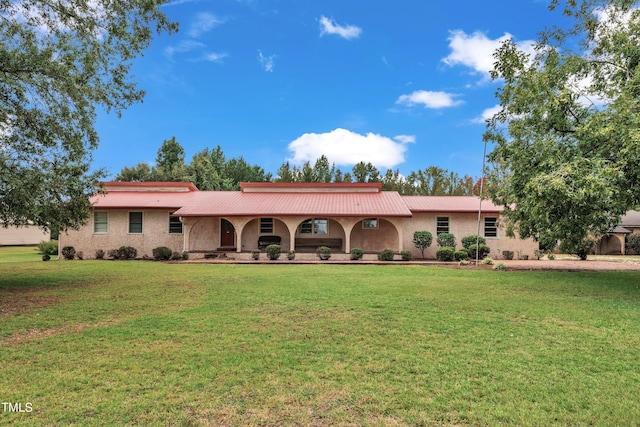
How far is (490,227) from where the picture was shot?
22.4m

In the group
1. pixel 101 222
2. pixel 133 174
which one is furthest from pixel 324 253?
pixel 133 174

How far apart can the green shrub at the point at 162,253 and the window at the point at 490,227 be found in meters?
18.5

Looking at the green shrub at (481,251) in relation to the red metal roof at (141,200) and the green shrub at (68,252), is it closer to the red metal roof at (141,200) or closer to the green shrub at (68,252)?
the red metal roof at (141,200)

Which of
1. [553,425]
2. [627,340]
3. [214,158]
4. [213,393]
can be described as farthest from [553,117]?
[214,158]

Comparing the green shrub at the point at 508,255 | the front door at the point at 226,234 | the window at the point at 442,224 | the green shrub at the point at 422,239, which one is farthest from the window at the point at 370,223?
the front door at the point at 226,234

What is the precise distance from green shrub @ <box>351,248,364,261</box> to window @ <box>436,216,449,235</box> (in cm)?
545

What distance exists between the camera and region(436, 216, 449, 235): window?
22.3 metres

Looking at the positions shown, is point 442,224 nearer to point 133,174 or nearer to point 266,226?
point 266,226

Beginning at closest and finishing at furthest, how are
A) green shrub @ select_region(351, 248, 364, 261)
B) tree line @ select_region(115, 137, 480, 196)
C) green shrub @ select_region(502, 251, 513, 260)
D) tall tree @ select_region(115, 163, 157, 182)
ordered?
1. green shrub @ select_region(351, 248, 364, 261)
2. green shrub @ select_region(502, 251, 513, 260)
3. tall tree @ select_region(115, 163, 157, 182)
4. tree line @ select_region(115, 137, 480, 196)

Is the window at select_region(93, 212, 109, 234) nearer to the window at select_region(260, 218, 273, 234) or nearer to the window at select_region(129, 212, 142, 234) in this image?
the window at select_region(129, 212, 142, 234)

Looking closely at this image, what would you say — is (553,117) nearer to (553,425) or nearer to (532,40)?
(532,40)

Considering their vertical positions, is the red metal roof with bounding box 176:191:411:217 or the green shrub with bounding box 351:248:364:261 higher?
the red metal roof with bounding box 176:191:411:217

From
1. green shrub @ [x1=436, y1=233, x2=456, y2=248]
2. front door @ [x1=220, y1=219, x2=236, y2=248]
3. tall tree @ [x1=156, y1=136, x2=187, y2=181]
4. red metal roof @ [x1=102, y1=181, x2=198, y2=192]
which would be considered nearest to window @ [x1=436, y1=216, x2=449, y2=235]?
green shrub @ [x1=436, y1=233, x2=456, y2=248]

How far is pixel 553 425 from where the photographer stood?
331cm
